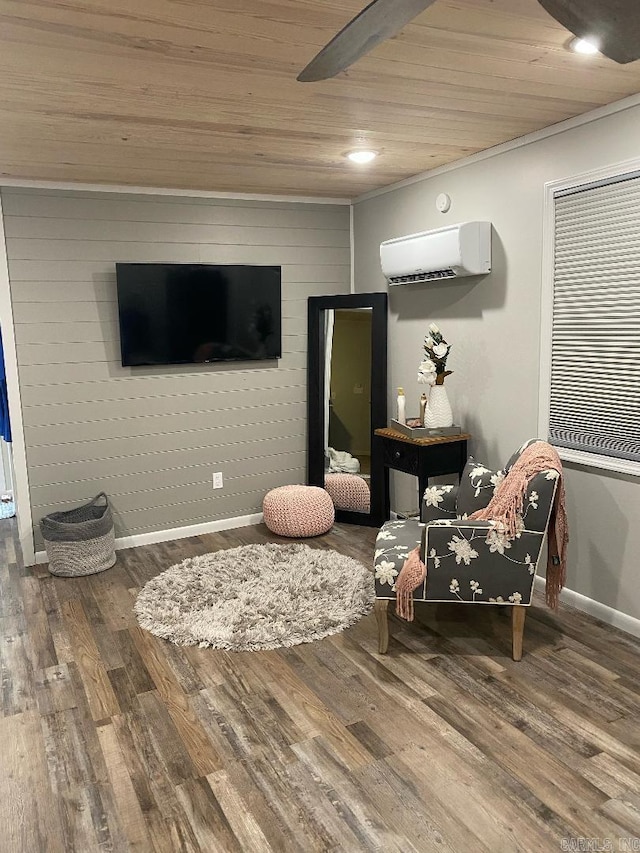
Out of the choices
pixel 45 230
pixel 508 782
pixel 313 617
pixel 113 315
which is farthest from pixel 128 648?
pixel 45 230

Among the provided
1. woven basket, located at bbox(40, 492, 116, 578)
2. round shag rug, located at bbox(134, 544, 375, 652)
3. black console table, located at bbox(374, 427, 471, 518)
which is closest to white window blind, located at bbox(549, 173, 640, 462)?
black console table, located at bbox(374, 427, 471, 518)

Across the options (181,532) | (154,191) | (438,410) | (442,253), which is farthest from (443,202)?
(181,532)

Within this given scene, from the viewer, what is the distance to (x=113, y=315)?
436cm

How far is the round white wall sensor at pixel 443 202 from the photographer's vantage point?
13.1ft

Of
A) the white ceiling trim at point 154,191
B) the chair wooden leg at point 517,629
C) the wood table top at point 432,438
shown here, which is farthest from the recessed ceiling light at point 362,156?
the chair wooden leg at point 517,629

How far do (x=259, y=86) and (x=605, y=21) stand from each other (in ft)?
5.45

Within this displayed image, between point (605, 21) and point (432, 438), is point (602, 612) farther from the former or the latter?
point (605, 21)

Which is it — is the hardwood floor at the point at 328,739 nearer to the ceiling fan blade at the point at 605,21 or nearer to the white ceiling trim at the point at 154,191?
the ceiling fan blade at the point at 605,21

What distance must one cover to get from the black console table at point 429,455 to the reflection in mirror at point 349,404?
0.75 m

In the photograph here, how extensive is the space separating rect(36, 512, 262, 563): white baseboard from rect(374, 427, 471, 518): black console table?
1407 millimetres

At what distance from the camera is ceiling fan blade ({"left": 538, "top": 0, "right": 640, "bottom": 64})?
3.35 feet

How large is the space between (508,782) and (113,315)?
3497 mm

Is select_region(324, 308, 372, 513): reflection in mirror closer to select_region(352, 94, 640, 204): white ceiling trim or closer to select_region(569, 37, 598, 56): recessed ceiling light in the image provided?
select_region(352, 94, 640, 204): white ceiling trim

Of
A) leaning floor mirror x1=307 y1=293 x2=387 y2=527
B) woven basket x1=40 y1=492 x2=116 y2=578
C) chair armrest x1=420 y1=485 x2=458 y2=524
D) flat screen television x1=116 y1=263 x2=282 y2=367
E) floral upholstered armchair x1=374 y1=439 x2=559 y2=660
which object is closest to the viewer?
floral upholstered armchair x1=374 y1=439 x2=559 y2=660
